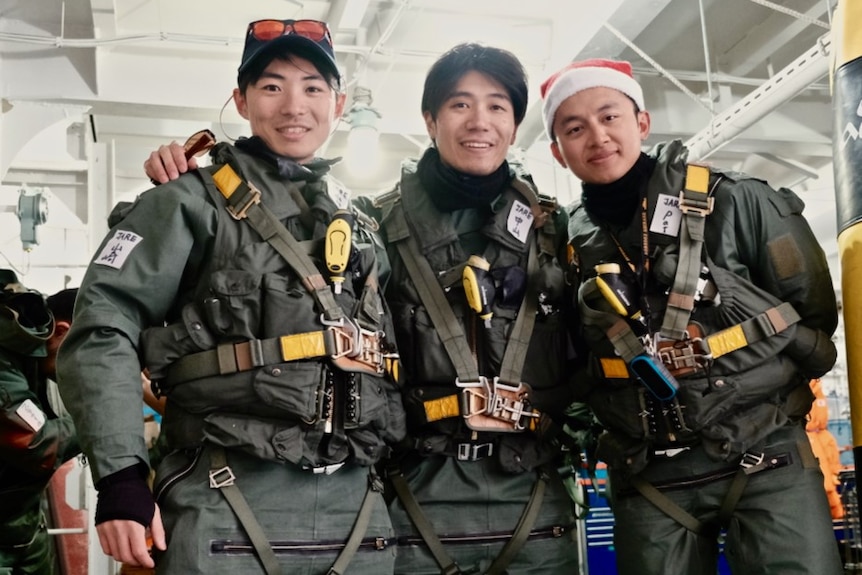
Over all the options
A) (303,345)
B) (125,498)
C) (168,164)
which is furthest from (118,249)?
(125,498)

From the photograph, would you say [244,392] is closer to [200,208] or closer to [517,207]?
[200,208]

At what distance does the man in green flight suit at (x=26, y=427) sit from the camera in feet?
12.2

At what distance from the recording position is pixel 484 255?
2.86 m

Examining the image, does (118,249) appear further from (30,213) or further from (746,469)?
(30,213)

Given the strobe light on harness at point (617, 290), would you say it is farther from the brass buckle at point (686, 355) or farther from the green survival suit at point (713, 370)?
the brass buckle at point (686, 355)

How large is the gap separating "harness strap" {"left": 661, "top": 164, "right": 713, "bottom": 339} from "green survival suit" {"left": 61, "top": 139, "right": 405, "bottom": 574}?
38.0 inches

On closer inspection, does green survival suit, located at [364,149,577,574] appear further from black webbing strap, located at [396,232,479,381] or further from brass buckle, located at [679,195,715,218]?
brass buckle, located at [679,195,715,218]

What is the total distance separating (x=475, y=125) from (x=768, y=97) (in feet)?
11.1

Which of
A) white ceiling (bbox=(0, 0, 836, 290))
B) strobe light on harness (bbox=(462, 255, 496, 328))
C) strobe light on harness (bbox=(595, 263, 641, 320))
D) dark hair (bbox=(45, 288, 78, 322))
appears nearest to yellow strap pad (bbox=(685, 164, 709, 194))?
strobe light on harness (bbox=(595, 263, 641, 320))

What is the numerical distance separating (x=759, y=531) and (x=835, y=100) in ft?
4.45

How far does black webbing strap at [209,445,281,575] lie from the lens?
6.87 ft

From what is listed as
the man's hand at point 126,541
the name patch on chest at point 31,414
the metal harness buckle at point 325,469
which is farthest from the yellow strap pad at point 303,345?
the name patch on chest at point 31,414

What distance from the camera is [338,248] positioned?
89.2 inches

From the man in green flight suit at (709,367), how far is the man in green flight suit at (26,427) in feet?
8.92
